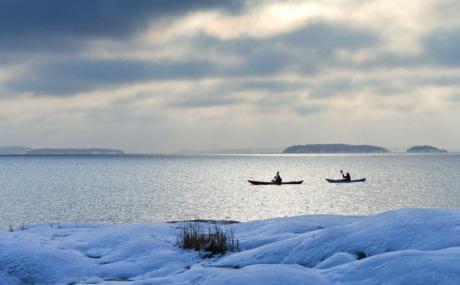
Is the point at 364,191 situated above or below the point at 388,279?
below

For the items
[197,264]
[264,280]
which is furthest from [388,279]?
[197,264]

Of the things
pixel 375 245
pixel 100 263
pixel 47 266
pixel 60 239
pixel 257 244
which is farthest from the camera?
pixel 60 239

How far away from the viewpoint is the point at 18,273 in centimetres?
798

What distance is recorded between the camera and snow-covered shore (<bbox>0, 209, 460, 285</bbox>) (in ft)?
20.0

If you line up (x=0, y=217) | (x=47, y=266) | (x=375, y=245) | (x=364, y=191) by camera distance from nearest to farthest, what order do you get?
(x=375, y=245) → (x=47, y=266) → (x=0, y=217) → (x=364, y=191)

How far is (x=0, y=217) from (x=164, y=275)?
56.1 meters

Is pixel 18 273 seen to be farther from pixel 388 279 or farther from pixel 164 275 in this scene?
pixel 388 279

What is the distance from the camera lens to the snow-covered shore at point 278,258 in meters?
6.11

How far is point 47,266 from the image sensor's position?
8180 millimetres

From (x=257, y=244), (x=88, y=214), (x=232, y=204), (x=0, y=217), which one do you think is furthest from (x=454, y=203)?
(x=257, y=244)

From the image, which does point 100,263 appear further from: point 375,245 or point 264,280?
point 375,245

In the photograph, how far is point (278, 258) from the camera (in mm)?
7797

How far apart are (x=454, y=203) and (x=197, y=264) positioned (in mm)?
72270

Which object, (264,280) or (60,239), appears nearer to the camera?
(264,280)
